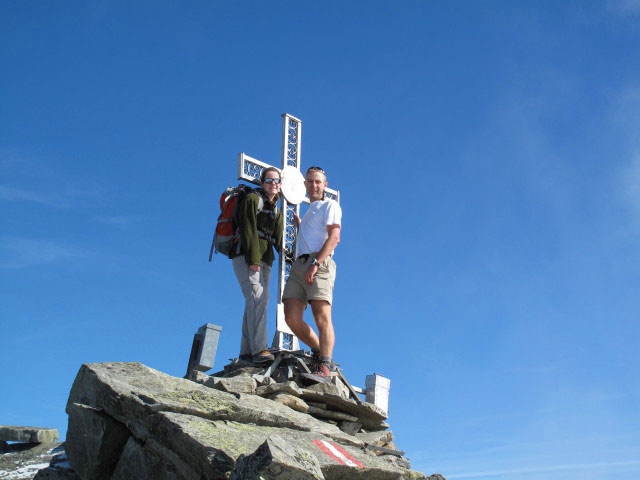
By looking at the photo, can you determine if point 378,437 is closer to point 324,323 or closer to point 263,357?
point 324,323

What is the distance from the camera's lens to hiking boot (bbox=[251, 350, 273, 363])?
29.6ft

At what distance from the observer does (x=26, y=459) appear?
6711 mm

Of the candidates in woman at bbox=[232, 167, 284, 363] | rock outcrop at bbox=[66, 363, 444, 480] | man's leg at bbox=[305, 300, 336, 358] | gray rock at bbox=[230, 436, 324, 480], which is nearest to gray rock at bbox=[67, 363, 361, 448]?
rock outcrop at bbox=[66, 363, 444, 480]

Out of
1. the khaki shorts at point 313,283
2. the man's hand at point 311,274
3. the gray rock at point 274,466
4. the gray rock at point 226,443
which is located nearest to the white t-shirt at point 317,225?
the khaki shorts at point 313,283

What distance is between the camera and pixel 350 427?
8078 mm

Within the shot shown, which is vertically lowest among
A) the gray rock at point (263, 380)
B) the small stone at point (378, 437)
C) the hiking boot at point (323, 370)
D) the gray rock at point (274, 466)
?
the gray rock at point (274, 466)

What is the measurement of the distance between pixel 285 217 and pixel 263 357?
8.87 ft

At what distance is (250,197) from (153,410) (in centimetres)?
450

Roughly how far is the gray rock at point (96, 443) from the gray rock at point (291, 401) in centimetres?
225

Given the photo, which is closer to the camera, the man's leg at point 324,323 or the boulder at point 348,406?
the boulder at point 348,406

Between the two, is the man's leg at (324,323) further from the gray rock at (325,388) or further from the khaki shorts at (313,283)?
the gray rock at (325,388)

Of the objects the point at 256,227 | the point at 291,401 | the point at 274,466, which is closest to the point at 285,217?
the point at 256,227

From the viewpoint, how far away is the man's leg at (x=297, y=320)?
8.89 meters

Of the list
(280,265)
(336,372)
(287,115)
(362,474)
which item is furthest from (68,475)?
(287,115)
